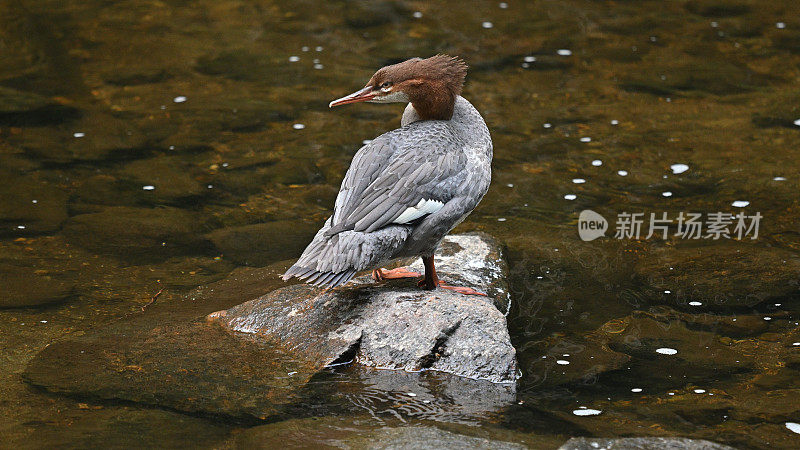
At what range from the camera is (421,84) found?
16.4 feet

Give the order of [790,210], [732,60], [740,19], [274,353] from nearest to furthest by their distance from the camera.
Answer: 1. [274,353]
2. [790,210]
3. [732,60]
4. [740,19]

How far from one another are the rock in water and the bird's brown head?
3.42 ft

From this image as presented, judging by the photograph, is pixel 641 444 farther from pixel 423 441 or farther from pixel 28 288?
pixel 28 288

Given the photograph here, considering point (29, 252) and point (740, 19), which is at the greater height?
point (740, 19)

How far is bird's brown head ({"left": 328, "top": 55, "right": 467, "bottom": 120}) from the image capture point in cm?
497

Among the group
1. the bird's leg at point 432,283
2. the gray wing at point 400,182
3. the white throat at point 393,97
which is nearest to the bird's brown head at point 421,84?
the white throat at point 393,97

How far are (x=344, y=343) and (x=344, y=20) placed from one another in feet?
22.4

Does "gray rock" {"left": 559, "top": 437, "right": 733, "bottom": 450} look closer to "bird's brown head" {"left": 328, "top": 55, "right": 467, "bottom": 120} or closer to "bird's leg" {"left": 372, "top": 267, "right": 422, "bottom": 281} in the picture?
"bird's leg" {"left": 372, "top": 267, "right": 422, "bottom": 281}

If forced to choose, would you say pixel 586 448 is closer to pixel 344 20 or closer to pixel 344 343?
pixel 344 343

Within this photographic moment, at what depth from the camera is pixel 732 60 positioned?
31.5 ft

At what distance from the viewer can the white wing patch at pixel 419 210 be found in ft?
15.2

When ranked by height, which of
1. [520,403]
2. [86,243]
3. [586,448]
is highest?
[586,448]

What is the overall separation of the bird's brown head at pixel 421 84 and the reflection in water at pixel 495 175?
138 centimetres

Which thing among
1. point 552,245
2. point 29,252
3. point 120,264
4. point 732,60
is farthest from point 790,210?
point 29,252
